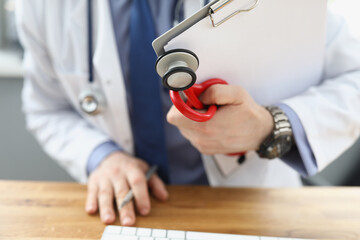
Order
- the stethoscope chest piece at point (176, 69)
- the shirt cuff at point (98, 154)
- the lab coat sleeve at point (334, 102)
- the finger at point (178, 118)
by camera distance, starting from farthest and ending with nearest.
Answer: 1. the shirt cuff at point (98, 154)
2. the lab coat sleeve at point (334, 102)
3. the finger at point (178, 118)
4. the stethoscope chest piece at point (176, 69)

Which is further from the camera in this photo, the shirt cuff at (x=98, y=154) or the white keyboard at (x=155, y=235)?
the shirt cuff at (x=98, y=154)

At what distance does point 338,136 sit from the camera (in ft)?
1.80

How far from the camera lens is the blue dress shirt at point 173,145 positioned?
0.50 meters

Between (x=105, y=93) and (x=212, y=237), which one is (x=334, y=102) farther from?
(x=105, y=93)

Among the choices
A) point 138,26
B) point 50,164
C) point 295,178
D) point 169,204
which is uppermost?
point 138,26

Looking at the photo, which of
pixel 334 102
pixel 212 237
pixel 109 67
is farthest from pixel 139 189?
pixel 334 102

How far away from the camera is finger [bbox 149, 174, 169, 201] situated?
523 millimetres

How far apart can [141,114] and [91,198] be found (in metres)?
0.22

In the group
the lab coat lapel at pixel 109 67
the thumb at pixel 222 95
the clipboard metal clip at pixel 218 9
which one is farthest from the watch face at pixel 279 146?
the lab coat lapel at pixel 109 67

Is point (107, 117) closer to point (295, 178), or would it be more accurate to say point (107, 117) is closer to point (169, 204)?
point (169, 204)

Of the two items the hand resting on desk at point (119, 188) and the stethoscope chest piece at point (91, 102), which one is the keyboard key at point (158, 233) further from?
the stethoscope chest piece at point (91, 102)

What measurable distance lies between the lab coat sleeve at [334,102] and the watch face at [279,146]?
0.04 metres

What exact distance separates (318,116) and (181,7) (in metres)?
0.34

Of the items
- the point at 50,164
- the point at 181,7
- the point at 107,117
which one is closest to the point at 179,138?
the point at 107,117
